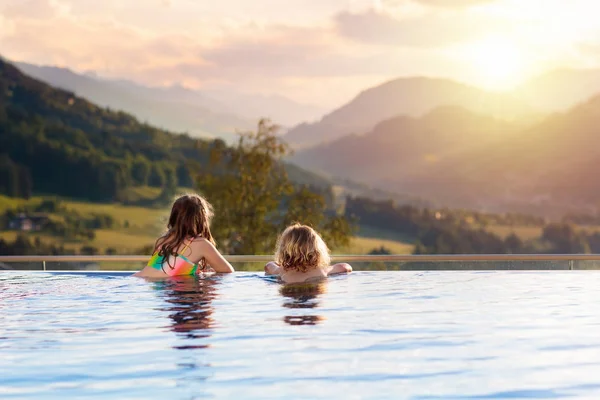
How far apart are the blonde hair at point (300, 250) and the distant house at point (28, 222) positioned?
52.8 m

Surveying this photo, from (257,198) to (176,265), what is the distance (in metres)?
A: 13.9

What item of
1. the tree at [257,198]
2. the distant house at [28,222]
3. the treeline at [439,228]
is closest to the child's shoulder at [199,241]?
the tree at [257,198]

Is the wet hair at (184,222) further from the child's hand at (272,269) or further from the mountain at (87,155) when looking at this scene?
the mountain at (87,155)

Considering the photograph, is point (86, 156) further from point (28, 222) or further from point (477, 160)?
point (477, 160)

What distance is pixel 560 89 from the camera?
64188 mm

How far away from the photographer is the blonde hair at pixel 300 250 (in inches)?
288

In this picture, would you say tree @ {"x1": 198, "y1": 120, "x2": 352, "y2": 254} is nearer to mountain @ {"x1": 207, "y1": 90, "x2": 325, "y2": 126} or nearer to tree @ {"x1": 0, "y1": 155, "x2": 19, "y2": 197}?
mountain @ {"x1": 207, "y1": 90, "x2": 325, "y2": 126}

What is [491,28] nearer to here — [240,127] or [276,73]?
[276,73]

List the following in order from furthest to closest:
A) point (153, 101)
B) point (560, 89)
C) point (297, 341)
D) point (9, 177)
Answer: point (560, 89) < point (153, 101) < point (9, 177) < point (297, 341)

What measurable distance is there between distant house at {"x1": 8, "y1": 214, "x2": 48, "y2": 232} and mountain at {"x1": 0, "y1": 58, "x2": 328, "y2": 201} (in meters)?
1.81

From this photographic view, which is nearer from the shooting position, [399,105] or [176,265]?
[176,265]

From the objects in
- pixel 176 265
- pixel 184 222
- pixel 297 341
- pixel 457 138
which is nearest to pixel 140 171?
pixel 457 138

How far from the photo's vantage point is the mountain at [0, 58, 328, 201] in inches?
2363

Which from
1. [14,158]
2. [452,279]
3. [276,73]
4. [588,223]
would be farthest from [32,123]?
[452,279]
